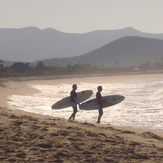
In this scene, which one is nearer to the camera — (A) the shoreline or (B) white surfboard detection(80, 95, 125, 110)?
(A) the shoreline

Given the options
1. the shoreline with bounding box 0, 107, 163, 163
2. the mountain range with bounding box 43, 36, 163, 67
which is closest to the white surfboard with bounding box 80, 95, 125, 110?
the shoreline with bounding box 0, 107, 163, 163

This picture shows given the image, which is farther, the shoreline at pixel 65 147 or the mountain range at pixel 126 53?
the mountain range at pixel 126 53

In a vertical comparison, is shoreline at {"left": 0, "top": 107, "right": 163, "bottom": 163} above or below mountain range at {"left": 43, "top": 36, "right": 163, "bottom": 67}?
below

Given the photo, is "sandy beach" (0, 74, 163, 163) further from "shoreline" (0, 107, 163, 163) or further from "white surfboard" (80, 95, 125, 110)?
"white surfboard" (80, 95, 125, 110)

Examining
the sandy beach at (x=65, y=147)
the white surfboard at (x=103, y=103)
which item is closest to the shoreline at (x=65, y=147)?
the sandy beach at (x=65, y=147)

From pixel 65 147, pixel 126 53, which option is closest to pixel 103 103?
pixel 65 147

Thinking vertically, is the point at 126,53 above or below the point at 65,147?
above

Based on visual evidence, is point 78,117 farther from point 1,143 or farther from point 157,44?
point 157,44

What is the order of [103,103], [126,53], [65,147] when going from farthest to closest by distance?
[126,53]
[103,103]
[65,147]

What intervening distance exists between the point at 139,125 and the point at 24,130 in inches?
274

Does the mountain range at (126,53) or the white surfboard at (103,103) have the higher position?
Answer: the mountain range at (126,53)

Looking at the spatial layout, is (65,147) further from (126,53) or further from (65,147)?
(126,53)

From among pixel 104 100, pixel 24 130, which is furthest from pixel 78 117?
pixel 24 130

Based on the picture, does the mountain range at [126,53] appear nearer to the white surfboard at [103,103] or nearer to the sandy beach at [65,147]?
the white surfboard at [103,103]
